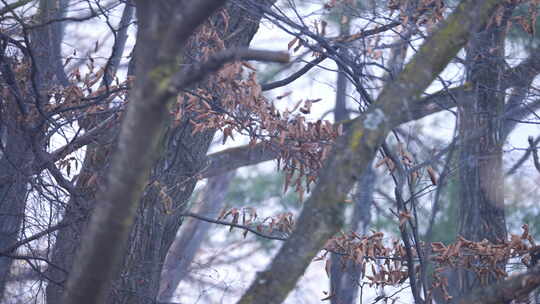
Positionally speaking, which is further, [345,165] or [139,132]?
[345,165]

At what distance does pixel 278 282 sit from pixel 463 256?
1868 mm

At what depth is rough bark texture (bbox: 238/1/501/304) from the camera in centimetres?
285

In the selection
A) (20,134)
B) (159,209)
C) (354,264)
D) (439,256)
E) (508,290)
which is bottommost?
(508,290)

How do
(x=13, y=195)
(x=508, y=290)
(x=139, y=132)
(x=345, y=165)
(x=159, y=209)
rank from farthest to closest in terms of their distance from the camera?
(x=159, y=209), (x=13, y=195), (x=508, y=290), (x=345, y=165), (x=139, y=132)

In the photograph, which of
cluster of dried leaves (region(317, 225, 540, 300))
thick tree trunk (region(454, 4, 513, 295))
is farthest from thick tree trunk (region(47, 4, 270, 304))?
thick tree trunk (region(454, 4, 513, 295))

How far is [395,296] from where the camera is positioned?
4461 mm

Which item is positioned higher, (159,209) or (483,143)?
(483,143)

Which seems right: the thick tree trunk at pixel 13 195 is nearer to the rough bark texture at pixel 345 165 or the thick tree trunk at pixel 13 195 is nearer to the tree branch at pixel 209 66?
the rough bark texture at pixel 345 165

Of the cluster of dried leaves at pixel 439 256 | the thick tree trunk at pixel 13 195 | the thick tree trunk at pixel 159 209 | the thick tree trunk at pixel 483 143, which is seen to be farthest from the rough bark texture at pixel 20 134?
the thick tree trunk at pixel 483 143

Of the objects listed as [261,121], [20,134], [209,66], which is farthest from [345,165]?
[20,134]

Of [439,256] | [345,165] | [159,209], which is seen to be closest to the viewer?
[345,165]

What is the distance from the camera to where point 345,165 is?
290 cm

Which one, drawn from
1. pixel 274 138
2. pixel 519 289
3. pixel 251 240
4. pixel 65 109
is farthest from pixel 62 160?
pixel 251 240

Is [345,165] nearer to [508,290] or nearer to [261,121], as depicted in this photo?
[508,290]
